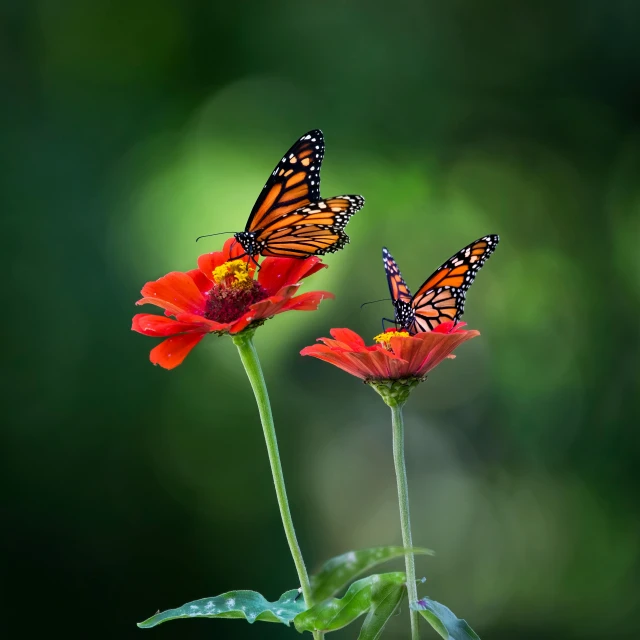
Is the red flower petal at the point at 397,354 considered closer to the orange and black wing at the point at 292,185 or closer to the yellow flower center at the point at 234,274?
the yellow flower center at the point at 234,274

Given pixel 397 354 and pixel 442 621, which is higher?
pixel 397 354

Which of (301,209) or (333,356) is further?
(301,209)

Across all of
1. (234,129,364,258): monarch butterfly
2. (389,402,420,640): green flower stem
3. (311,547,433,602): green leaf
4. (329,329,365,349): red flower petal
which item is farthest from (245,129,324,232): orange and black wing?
(311,547,433,602): green leaf

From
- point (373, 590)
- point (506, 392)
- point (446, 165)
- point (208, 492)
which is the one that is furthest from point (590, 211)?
point (373, 590)

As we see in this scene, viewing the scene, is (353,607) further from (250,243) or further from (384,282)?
(384,282)

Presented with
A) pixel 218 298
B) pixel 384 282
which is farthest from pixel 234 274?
pixel 384 282

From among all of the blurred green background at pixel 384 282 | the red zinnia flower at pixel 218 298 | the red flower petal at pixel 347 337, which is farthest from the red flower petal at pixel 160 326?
the blurred green background at pixel 384 282

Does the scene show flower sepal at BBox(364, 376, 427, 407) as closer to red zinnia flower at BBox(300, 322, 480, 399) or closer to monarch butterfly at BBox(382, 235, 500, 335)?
red zinnia flower at BBox(300, 322, 480, 399)
